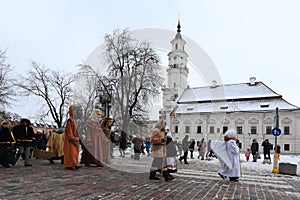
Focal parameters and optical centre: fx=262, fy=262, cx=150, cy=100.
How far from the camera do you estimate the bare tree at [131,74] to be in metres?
22.2

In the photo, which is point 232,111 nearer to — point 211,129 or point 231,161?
point 211,129

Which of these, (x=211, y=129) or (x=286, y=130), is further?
(x=211, y=129)

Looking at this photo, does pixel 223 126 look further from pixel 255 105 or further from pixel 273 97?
pixel 273 97

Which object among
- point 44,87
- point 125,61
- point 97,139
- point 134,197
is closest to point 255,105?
point 125,61

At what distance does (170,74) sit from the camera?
56562 millimetres

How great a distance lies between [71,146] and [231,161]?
203 inches

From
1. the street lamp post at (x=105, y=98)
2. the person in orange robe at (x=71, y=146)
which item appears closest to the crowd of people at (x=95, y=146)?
the person in orange robe at (x=71, y=146)

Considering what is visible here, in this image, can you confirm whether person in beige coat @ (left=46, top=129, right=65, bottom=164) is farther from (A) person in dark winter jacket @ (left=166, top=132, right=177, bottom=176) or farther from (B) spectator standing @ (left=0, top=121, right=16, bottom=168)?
(A) person in dark winter jacket @ (left=166, top=132, right=177, bottom=176)

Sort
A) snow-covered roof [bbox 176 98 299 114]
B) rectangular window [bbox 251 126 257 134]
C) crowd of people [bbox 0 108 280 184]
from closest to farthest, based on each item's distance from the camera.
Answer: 1. crowd of people [bbox 0 108 280 184]
2. snow-covered roof [bbox 176 98 299 114]
3. rectangular window [bbox 251 126 257 134]

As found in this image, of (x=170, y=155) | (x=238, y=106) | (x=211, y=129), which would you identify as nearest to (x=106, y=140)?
(x=170, y=155)

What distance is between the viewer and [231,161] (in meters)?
8.04

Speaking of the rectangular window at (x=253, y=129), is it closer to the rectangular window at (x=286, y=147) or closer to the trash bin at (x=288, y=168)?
the rectangular window at (x=286, y=147)

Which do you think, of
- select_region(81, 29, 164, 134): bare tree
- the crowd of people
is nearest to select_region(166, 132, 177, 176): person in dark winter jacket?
the crowd of people

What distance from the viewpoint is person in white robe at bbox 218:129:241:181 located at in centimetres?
786
